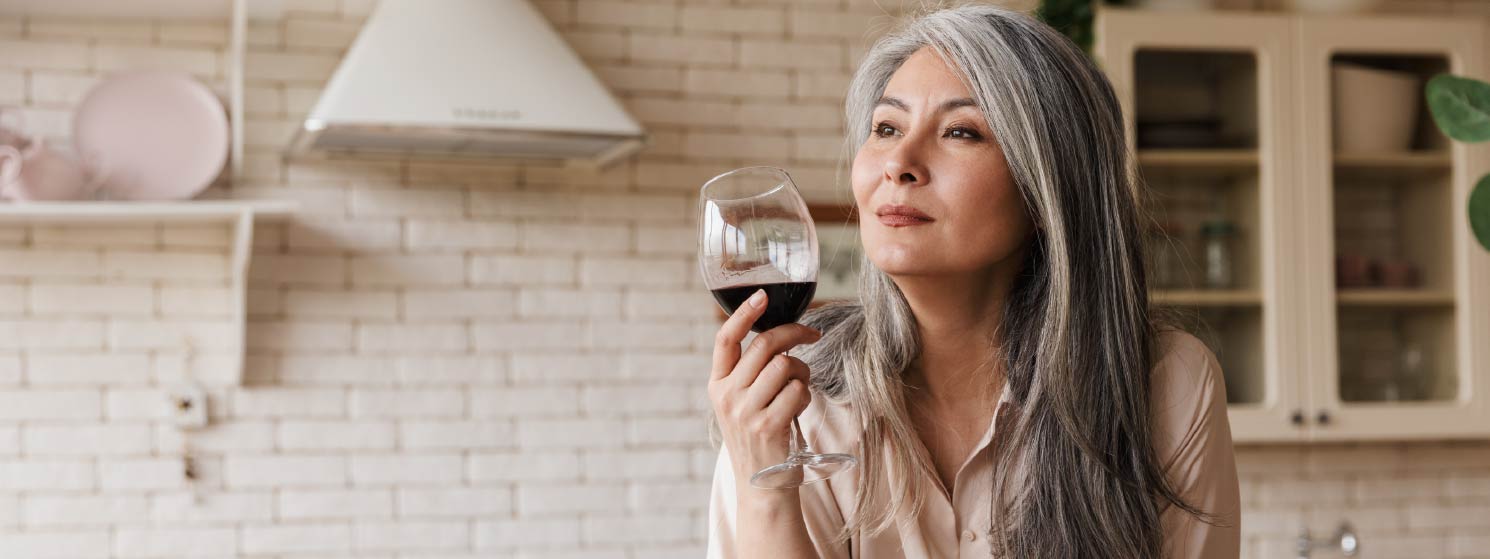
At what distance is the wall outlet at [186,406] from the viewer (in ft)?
8.43

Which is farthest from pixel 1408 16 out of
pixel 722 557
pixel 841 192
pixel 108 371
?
pixel 108 371

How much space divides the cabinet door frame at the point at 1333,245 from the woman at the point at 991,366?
5.23 feet

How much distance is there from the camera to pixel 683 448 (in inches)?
112

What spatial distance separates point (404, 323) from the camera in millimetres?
2703

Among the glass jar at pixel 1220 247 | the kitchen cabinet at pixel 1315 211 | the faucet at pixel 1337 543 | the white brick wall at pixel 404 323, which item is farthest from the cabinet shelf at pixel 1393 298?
the white brick wall at pixel 404 323

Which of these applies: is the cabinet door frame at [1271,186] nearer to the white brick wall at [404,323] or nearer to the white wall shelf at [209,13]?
the white brick wall at [404,323]

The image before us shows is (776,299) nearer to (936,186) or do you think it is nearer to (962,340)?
(936,186)

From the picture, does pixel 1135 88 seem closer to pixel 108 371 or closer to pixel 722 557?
pixel 722 557

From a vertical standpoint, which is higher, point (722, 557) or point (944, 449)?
point (944, 449)

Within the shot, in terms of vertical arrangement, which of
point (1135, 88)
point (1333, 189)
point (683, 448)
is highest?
point (1135, 88)

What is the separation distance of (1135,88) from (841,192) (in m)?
0.67

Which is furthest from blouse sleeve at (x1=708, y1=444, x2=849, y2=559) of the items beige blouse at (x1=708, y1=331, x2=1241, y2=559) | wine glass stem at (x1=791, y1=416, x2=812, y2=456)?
wine glass stem at (x1=791, y1=416, x2=812, y2=456)

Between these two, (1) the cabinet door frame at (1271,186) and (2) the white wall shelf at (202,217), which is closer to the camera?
(2) the white wall shelf at (202,217)

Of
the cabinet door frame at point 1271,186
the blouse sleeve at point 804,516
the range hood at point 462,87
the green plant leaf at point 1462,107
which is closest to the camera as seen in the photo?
the blouse sleeve at point 804,516
